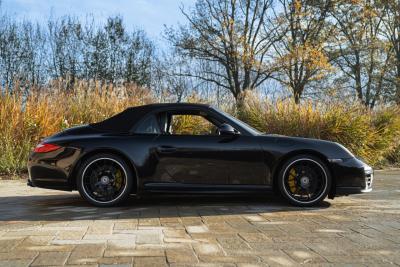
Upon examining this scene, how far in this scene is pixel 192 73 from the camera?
29.8 metres

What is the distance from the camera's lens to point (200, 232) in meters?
4.68

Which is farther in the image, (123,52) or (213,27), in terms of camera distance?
(123,52)

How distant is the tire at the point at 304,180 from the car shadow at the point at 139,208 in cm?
13

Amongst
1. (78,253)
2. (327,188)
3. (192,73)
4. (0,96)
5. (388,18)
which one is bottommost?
(78,253)

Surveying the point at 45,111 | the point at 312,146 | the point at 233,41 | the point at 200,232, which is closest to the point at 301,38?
the point at 233,41

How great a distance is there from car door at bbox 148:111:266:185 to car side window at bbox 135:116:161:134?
0.24 metres

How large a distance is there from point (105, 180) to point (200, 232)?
1905 millimetres

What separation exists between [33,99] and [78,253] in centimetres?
804

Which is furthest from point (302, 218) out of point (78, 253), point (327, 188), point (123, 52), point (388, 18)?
point (388, 18)

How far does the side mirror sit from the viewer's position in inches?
243

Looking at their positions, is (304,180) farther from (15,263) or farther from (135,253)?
(15,263)

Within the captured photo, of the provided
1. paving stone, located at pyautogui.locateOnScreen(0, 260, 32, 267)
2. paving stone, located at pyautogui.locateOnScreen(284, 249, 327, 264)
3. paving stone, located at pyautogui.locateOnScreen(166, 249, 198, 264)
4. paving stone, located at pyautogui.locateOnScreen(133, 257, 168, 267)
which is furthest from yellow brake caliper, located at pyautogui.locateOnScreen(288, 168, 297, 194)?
paving stone, located at pyautogui.locateOnScreen(0, 260, 32, 267)

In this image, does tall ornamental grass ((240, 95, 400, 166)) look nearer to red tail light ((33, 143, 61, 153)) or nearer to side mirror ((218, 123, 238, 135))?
side mirror ((218, 123, 238, 135))

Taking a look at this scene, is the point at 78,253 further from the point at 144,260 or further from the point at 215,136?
the point at 215,136
